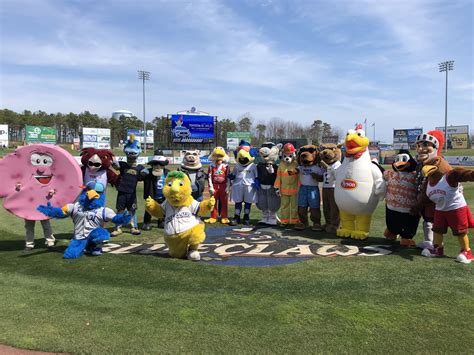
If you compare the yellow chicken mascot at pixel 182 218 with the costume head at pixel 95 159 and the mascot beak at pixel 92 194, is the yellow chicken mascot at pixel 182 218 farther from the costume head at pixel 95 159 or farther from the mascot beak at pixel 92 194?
the costume head at pixel 95 159

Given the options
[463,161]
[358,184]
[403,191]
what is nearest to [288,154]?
[358,184]

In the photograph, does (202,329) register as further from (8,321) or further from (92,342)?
(8,321)

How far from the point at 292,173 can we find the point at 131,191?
10.7 ft

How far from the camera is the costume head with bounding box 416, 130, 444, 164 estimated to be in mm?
5699

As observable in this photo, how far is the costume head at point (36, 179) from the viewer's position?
5754 mm

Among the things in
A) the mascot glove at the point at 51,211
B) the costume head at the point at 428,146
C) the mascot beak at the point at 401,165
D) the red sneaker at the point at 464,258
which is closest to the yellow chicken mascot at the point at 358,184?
the mascot beak at the point at 401,165

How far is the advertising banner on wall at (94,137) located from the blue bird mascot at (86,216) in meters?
33.3

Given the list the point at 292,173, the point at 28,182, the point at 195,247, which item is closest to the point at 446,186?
the point at 292,173

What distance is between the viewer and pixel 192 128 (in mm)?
33125

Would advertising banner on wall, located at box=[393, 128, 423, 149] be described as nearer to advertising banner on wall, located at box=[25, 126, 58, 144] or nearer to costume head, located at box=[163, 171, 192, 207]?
advertising banner on wall, located at box=[25, 126, 58, 144]

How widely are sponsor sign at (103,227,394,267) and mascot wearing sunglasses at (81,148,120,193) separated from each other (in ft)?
4.04

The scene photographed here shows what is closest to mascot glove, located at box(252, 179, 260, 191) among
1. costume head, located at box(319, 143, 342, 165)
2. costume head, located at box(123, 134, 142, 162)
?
costume head, located at box(319, 143, 342, 165)

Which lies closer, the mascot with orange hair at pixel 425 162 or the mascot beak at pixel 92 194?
the mascot beak at pixel 92 194

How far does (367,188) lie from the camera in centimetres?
635
